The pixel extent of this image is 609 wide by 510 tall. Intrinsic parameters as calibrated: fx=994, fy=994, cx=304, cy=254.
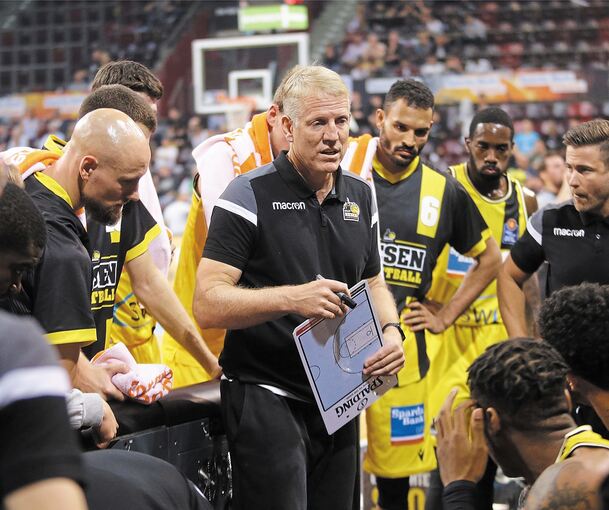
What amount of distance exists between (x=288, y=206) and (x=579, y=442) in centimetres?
134

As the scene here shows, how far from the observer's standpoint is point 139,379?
3170 mm

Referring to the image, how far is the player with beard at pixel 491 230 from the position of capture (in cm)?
622

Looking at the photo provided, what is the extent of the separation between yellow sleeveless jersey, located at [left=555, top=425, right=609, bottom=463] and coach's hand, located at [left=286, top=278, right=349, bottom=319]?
0.90 meters

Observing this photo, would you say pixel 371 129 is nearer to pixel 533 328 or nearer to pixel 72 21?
pixel 72 21

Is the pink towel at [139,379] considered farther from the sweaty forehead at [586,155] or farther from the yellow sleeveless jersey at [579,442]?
the sweaty forehead at [586,155]

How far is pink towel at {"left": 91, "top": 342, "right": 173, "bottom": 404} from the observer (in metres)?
3.16

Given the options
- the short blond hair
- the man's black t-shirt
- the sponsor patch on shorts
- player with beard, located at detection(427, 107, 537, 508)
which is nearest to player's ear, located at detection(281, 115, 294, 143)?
the short blond hair

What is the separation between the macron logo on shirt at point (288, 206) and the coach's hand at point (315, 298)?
13.0 inches

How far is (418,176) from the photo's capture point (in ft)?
18.3

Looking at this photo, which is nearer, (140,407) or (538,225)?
(140,407)

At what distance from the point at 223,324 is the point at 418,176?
2.61 m

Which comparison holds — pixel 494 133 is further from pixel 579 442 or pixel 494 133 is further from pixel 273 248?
pixel 579 442

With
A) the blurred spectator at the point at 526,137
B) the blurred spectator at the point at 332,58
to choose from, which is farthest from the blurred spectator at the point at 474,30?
the blurred spectator at the point at 526,137

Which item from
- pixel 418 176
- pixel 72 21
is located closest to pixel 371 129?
pixel 72 21
